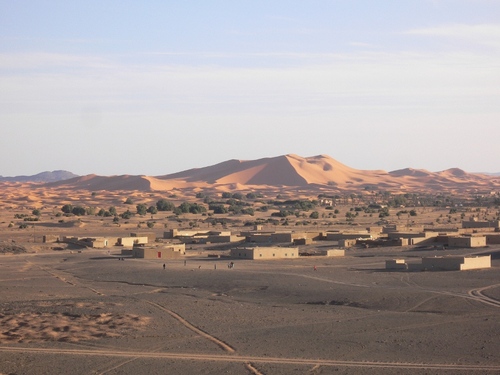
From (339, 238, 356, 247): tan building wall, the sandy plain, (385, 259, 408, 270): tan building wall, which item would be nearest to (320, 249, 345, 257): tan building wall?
(339, 238, 356, 247): tan building wall

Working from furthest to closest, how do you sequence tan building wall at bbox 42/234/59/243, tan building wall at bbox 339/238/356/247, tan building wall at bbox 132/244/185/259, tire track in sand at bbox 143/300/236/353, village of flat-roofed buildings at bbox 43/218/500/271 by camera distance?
tan building wall at bbox 42/234/59/243
tan building wall at bbox 339/238/356/247
tan building wall at bbox 132/244/185/259
village of flat-roofed buildings at bbox 43/218/500/271
tire track in sand at bbox 143/300/236/353

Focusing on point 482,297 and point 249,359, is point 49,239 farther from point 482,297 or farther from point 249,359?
point 249,359

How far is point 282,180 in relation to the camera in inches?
6353

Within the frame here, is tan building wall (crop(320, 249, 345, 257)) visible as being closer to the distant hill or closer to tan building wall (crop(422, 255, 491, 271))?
tan building wall (crop(422, 255, 491, 271))

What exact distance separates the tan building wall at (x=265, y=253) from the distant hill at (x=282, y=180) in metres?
101

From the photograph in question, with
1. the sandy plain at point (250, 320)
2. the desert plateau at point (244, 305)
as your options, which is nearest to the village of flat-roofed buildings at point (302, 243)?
the desert plateau at point (244, 305)

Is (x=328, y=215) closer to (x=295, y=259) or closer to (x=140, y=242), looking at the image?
(x=140, y=242)

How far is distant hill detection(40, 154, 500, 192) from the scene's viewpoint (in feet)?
495

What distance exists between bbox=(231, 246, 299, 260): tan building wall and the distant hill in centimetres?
10087

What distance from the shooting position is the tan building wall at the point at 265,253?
135ft

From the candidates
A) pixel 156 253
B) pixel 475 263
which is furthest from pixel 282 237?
pixel 475 263

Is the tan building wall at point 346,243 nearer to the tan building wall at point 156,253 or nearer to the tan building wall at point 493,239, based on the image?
the tan building wall at point 493,239

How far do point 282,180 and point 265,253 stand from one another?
120155mm

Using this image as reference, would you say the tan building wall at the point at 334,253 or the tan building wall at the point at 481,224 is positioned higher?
the tan building wall at the point at 481,224
